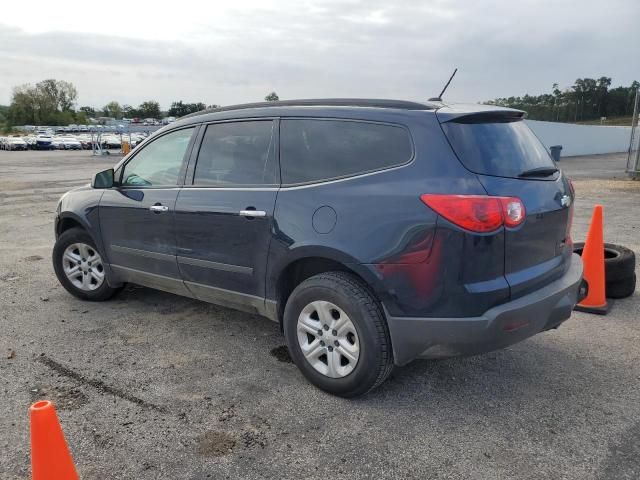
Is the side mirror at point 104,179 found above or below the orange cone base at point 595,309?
above

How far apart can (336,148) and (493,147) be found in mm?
940

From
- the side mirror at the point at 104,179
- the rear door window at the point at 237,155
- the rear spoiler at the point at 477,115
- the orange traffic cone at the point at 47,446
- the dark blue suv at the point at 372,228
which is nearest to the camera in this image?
the orange traffic cone at the point at 47,446

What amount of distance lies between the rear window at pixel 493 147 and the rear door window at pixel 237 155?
1.24 meters

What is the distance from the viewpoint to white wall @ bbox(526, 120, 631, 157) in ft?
96.4

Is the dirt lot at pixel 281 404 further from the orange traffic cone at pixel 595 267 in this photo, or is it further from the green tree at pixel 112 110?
the green tree at pixel 112 110

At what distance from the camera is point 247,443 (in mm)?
2869

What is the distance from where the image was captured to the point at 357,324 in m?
3.09

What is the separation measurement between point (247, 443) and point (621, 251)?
4.26 meters

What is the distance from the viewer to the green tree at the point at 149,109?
124 meters

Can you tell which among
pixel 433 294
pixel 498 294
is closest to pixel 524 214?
pixel 498 294

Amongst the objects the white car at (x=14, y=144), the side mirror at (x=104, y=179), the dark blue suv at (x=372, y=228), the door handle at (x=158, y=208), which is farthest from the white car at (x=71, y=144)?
the dark blue suv at (x=372, y=228)

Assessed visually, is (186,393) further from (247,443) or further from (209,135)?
(209,135)

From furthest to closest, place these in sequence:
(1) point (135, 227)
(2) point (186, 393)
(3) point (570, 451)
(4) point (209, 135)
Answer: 1. (1) point (135, 227)
2. (4) point (209, 135)
3. (2) point (186, 393)
4. (3) point (570, 451)

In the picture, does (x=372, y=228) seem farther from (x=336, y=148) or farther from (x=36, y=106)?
(x=36, y=106)
